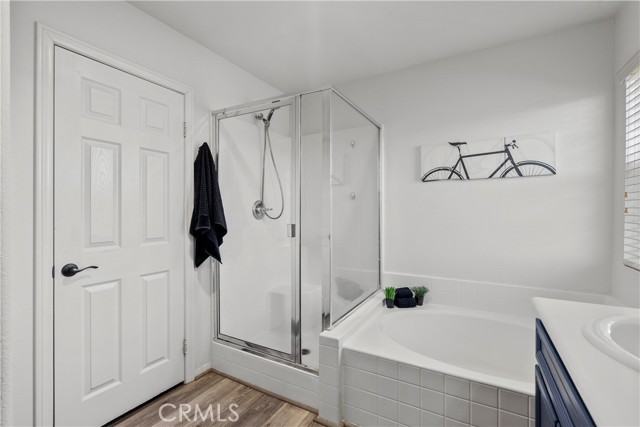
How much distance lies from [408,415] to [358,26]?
2369 millimetres

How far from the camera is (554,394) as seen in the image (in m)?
0.88

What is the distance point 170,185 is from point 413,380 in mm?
1877

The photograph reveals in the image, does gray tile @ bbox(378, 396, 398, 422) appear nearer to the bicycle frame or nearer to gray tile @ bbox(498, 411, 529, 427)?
gray tile @ bbox(498, 411, 529, 427)

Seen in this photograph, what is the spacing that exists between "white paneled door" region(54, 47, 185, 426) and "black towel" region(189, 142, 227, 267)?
11 cm

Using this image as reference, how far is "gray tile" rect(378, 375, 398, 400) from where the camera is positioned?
5.28ft

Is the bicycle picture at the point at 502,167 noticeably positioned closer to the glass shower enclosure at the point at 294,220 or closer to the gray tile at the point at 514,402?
the glass shower enclosure at the point at 294,220

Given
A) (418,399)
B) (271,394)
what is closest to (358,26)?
(418,399)

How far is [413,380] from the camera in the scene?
1.57 metres

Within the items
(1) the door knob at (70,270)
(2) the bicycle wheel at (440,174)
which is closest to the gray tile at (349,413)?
(1) the door knob at (70,270)

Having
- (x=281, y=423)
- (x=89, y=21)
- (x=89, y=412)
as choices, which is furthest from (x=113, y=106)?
(x=281, y=423)

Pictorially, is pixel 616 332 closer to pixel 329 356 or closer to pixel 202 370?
pixel 329 356

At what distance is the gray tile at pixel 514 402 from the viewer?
134 cm

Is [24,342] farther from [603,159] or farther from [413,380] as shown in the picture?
[603,159]

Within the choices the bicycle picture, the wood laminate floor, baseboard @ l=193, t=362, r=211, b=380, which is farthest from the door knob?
the bicycle picture
